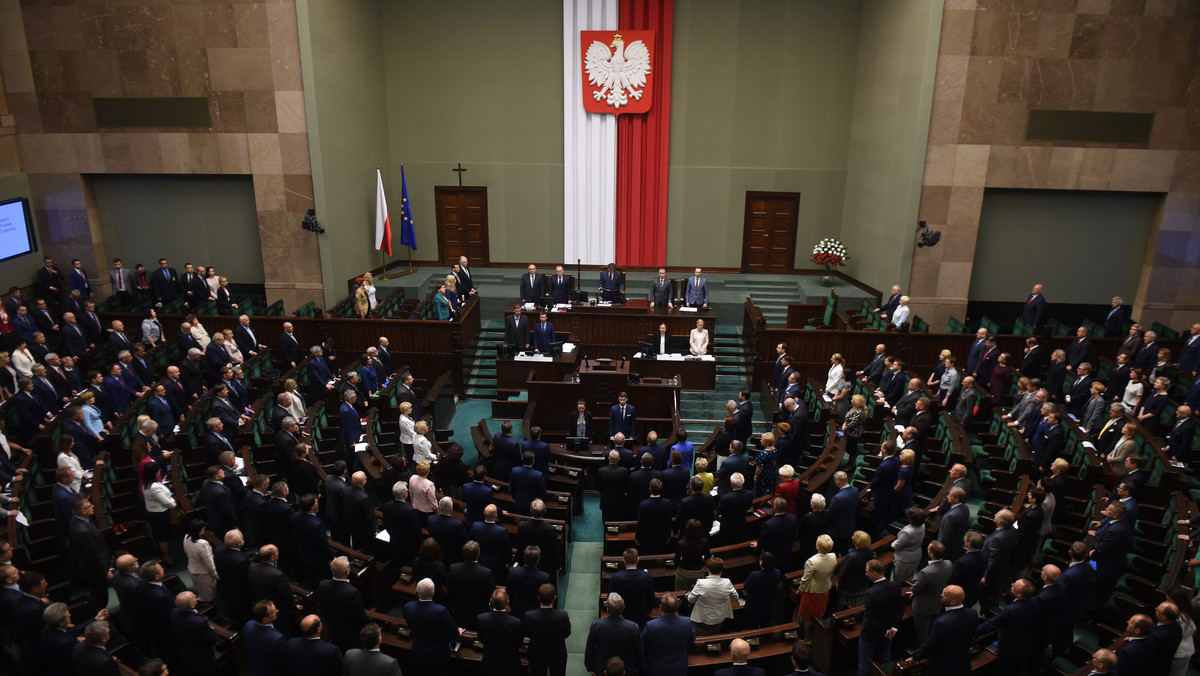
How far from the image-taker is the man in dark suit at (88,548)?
6957 millimetres

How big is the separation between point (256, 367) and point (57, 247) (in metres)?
7.22

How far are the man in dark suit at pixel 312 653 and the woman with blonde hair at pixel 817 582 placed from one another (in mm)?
3677

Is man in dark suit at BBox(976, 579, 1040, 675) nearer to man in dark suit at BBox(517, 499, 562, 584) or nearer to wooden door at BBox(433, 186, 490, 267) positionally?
man in dark suit at BBox(517, 499, 562, 584)

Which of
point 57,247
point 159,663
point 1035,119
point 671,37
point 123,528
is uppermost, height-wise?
point 671,37

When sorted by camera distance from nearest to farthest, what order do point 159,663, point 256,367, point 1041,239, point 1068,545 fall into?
point 159,663
point 1068,545
point 256,367
point 1041,239

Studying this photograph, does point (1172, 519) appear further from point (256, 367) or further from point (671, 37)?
point (671, 37)

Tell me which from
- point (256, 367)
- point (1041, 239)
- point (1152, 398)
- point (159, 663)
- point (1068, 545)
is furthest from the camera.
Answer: point (1041, 239)

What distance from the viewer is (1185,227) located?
1542 cm

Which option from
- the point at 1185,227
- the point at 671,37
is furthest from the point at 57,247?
the point at 1185,227

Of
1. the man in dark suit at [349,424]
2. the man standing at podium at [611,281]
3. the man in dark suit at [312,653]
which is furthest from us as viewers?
the man standing at podium at [611,281]

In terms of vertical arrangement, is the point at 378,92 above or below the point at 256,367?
above

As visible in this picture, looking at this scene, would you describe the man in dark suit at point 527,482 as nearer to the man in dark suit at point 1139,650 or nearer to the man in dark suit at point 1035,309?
the man in dark suit at point 1139,650

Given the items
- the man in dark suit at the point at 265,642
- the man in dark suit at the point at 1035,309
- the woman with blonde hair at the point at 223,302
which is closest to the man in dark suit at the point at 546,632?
the man in dark suit at the point at 265,642

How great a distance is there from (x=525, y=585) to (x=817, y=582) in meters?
2.45
